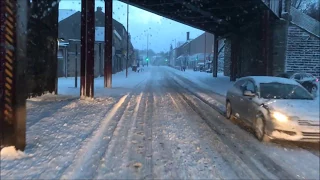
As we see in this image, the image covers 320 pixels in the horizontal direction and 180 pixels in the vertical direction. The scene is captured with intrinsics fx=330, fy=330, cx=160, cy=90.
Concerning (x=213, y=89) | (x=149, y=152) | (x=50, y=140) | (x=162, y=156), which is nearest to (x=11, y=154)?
(x=50, y=140)

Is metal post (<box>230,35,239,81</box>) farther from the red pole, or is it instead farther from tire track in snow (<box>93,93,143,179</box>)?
tire track in snow (<box>93,93,143,179</box>)

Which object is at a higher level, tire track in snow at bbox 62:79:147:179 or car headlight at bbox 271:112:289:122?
car headlight at bbox 271:112:289:122

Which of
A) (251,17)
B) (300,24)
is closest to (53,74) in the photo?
(251,17)

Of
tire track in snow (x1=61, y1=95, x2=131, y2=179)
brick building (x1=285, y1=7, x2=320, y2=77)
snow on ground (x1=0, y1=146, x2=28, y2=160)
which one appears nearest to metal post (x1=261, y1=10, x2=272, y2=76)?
brick building (x1=285, y1=7, x2=320, y2=77)

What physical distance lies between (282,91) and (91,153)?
4969 mm

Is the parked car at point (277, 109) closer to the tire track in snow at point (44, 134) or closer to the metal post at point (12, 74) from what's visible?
the tire track in snow at point (44, 134)

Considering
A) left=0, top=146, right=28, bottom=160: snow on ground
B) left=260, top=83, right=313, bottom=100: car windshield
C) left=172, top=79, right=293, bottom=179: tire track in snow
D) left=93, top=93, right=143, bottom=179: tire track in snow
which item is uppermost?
left=260, top=83, right=313, bottom=100: car windshield

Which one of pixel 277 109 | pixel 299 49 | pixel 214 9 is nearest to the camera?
pixel 277 109

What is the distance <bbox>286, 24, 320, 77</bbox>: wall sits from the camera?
92.0ft

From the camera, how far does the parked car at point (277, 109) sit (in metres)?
6.50

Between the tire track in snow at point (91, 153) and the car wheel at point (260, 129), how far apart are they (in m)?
3.30

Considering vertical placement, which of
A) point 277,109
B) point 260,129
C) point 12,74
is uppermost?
point 12,74

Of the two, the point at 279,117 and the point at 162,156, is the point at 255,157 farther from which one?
the point at 162,156

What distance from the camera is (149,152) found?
243 inches
